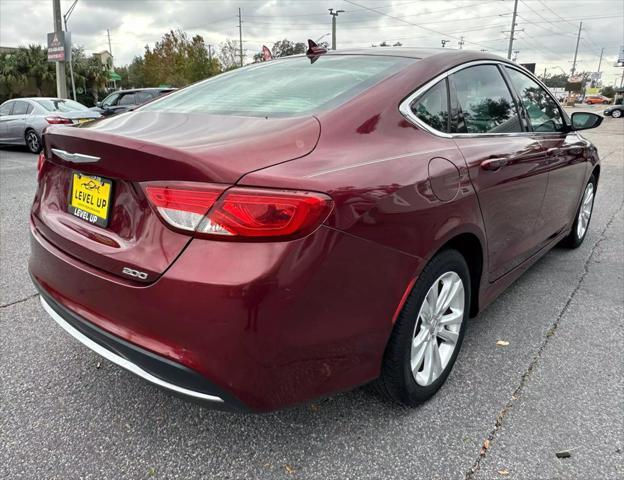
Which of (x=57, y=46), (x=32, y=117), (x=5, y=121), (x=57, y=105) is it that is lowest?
(x=5, y=121)

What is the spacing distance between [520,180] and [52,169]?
7.66ft

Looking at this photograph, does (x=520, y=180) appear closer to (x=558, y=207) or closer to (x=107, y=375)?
(x=558, y=207)

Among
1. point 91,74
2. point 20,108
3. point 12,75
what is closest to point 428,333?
point 20,108

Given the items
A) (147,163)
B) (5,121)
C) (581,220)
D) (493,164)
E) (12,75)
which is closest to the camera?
(147,163)

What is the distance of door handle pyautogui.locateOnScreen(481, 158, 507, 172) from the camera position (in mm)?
2336

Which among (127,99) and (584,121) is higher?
(584,121)

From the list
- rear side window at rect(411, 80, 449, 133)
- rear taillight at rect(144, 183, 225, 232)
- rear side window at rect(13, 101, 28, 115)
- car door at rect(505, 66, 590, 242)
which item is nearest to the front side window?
car door at rect(505, 66, 590, 242)

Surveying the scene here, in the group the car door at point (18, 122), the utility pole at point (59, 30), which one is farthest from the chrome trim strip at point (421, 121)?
the utility pole at point (59, 30)

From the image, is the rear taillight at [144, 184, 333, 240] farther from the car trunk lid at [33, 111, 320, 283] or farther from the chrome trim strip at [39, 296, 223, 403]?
the chrome trim strip at [39, 296, 223, 403]

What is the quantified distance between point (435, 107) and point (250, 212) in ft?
3.96

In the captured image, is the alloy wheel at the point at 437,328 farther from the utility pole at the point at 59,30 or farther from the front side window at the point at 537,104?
the utility pole at the point at 59,30

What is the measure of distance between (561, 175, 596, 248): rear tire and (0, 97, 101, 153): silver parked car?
34.1 feet

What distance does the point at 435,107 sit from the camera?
2.27 meters

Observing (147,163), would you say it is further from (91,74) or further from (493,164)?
(91,74)
